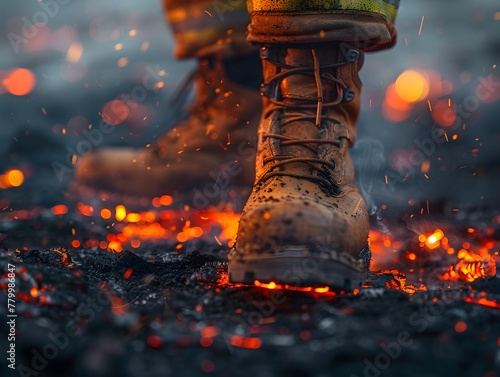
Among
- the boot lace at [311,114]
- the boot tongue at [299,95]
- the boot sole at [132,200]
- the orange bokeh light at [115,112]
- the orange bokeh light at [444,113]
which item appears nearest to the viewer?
the boot lace at [311,114]

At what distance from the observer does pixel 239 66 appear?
314cm

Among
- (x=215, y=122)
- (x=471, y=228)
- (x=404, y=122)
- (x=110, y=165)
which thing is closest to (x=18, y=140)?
(x=110, y=165)

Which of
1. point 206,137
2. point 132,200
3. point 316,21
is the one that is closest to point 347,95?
point 316,21

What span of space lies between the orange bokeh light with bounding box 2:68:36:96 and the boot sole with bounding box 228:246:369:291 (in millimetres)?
4439

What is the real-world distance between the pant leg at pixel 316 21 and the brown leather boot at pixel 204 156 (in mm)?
1070

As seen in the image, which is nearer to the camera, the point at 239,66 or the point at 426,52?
the point at 239,66

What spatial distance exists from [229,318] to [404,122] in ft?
11.1

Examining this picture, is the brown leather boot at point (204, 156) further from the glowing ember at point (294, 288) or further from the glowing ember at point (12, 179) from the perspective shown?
the glowing ember at point (294, 288)

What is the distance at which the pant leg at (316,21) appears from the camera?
6.34 feet

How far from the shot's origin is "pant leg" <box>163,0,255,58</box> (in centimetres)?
308

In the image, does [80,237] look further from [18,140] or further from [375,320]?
[18,140]

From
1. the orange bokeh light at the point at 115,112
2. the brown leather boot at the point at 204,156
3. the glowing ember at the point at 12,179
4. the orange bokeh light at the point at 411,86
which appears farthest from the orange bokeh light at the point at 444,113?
the glowing ember at the point at 12,179

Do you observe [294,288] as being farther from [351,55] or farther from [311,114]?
[351,55]

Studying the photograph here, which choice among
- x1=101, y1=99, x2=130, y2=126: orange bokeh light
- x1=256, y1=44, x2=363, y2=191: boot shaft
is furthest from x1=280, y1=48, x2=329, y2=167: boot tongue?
x1=101, y1=99, x2=130, y2=126: orange bokeh light
